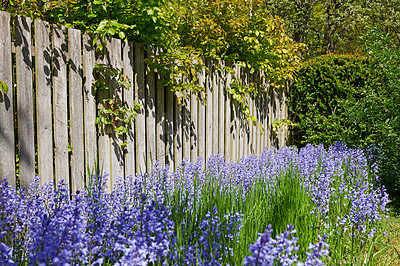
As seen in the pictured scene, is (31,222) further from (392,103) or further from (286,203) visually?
(392,103)

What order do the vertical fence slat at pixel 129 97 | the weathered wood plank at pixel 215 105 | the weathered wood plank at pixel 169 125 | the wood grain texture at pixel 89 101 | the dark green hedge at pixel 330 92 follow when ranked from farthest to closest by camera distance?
1. the dark green hedge at pixel 330 92
2. the weathered wood plank at pixel 215 105
3. the weathered wood plank at pixel 169 125
4. the vertical fence slat at pixel 129 97
5. the wood grain texture at pixel 89 101

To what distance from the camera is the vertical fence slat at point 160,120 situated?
3.71 metres

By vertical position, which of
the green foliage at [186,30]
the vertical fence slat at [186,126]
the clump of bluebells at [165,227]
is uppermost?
the green foliage at [186,30]

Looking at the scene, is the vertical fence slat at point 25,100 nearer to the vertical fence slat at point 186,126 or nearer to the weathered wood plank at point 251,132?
the vertical fence slat at point 186,126

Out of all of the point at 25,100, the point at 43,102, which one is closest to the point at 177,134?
the point at 43,102

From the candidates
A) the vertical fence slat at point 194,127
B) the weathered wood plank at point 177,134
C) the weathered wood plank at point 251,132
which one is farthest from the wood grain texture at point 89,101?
the weathered wood plank at point 251,132

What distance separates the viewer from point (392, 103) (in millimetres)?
4605

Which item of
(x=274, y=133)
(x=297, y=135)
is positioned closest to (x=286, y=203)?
(x=274, y=133)

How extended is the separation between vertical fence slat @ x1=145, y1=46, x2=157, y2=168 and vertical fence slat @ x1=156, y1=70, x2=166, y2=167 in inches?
2.3

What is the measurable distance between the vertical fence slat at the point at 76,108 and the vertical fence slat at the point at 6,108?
0.48 m

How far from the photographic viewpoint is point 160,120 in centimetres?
375

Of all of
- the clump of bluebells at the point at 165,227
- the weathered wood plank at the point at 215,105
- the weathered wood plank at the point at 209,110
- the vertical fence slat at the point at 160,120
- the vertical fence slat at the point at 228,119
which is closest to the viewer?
the clump of bluebells at the point at 165,227

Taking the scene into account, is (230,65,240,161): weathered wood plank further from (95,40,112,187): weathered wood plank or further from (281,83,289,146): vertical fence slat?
(95,40,112,187): weathered wood plank

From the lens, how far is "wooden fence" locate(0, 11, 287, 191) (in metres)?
2.37
